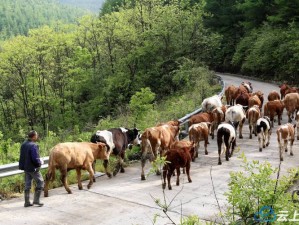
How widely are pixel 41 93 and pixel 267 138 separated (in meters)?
41.3

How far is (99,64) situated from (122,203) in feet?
132

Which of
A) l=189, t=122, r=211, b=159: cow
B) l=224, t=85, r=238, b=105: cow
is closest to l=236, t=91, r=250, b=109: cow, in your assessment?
l=224, t=85, r=238, b=105: cow

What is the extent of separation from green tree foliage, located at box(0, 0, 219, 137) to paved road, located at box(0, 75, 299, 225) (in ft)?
65.8

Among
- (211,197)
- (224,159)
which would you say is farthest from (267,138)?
(211,197)

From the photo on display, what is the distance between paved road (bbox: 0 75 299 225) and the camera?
908 centimetres

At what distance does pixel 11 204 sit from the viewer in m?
10.1

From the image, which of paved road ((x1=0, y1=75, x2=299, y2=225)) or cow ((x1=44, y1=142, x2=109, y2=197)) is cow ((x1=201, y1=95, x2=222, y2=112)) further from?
cow ((x1=44, y1=142, x2=109, y2=197))

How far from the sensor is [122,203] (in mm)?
10086

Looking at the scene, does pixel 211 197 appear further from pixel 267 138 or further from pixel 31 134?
pixel 267 138

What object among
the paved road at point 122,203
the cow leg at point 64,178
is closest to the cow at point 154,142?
the paved road at point 122,203

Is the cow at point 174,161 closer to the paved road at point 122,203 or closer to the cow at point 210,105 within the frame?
the paved road at point 122,203

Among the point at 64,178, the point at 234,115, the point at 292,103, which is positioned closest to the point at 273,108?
the point at 292,103

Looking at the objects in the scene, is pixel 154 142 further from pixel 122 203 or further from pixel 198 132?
pixel 122 203

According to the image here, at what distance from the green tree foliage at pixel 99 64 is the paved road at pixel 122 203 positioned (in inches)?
790
